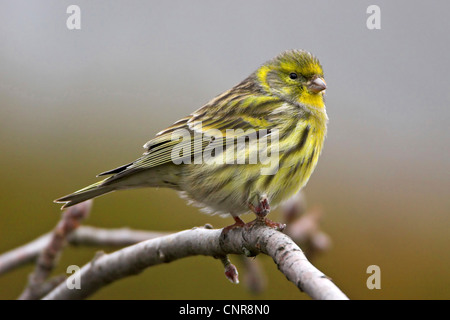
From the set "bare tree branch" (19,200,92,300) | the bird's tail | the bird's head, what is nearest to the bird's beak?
the bird's head

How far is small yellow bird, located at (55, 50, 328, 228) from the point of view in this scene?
4109 millimetres

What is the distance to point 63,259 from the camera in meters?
5.86

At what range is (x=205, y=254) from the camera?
3654 millimetres

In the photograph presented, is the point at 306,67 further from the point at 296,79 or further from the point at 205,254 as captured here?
the point at 205,254

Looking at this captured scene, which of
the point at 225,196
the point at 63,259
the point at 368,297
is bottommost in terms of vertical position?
the point at 368,297

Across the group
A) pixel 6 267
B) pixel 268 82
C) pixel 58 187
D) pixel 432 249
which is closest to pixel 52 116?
pixel 58 187

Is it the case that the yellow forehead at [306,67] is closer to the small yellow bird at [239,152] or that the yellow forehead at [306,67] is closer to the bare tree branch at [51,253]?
the small yellow bird at [239,152]

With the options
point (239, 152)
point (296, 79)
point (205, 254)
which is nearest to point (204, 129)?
point (239, 152)

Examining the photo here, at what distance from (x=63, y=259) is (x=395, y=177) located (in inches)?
142

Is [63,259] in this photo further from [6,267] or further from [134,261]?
[134,261]

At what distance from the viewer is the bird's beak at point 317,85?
464 cm

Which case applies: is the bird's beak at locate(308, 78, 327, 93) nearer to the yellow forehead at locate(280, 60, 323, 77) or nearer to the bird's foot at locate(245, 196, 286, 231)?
the yellow forehead at locate(280, 60, 323, 77)

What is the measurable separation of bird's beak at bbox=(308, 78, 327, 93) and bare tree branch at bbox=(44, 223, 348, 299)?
1468 mm

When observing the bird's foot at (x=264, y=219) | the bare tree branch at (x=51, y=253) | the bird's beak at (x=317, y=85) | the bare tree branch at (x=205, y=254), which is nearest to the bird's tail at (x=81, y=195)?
the bare tree branch at (x=205, y=254)
